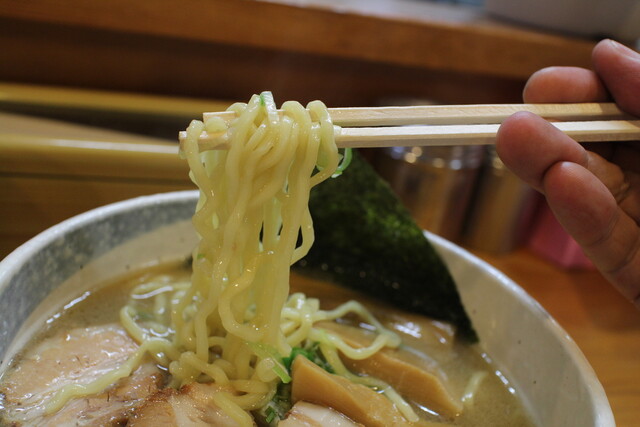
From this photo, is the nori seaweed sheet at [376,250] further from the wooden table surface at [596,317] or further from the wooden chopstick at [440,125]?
the wooden table surface at [596,317]

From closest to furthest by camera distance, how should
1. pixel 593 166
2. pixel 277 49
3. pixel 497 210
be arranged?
pixel 593 166
pixel 277 49
pixel 497 210

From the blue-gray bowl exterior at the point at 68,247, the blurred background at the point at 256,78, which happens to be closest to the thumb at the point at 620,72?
the blurred background at the point at 256,78

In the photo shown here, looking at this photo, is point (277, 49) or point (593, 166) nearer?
point (593, 166)

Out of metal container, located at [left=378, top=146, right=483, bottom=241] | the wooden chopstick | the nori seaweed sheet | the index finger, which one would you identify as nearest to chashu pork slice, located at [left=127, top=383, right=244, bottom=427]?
the wooden chopstick

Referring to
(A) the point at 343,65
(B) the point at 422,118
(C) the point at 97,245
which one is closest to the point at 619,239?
(B) the point at 422,118

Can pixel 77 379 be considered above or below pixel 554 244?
above

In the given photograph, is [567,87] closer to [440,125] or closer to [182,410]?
[440,125]

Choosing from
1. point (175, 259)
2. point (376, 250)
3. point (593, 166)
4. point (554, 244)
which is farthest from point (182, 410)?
point (554, 244)
